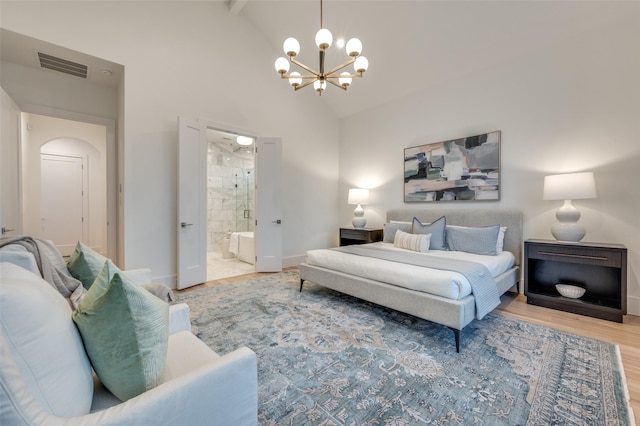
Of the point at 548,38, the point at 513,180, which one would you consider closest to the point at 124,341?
the point at 513,180

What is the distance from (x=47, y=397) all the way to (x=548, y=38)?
4969 millimetres

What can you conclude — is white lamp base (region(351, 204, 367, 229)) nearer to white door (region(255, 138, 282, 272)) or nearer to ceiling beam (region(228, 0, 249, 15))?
white door (region(255, 138, 282, 272))

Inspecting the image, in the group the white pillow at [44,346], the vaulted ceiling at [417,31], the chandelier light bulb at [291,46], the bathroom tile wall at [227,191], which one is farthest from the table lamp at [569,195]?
the bathroom tile wall at [227,191]

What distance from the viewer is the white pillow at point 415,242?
11.4ft

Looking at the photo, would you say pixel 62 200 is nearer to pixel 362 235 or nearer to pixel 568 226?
pixel 362 235

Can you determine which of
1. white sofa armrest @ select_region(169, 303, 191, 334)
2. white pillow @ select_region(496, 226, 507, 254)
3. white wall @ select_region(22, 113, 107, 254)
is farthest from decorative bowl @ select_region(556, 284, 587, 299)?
white wall @ select_region(22, 113, 107, 254)

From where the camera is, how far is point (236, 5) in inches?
161

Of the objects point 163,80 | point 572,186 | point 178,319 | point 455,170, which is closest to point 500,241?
point 572,186

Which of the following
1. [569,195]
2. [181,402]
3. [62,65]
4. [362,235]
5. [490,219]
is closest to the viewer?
[181,402]

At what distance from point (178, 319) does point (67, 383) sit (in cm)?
81

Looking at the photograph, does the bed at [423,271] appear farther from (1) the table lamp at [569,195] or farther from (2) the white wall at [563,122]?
(1) the table lamp at [569,195]

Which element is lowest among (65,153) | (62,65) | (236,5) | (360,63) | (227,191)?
(227,191)

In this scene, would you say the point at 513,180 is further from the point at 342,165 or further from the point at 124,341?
the point at 124,341

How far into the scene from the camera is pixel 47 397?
27.0 inches
